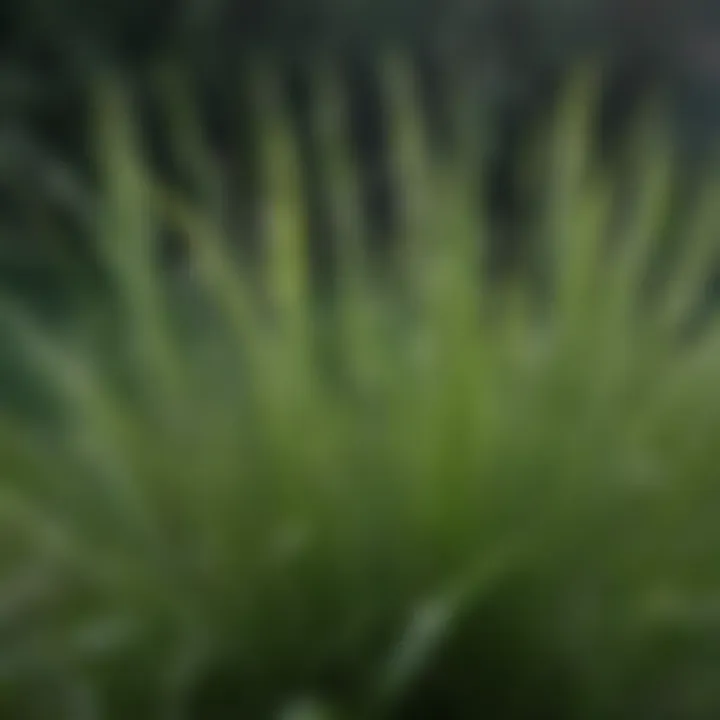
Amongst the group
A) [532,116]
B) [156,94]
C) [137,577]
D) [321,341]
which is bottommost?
[137,577]

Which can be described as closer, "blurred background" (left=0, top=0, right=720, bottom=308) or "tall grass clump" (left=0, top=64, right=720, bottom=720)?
"tall grass clump" (left=0, top=64, right=720, bottom=720)

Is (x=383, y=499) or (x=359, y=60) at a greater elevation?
(x=359, y=60)

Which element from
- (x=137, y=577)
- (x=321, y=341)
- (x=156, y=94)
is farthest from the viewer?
(x=156, y=94)

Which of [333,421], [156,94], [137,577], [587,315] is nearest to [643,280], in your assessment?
[587,315]

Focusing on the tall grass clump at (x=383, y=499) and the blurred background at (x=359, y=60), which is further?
the blurred background at (x=359, y=60)

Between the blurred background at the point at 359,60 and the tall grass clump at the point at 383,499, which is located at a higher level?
the blurred background at the point at 359,60

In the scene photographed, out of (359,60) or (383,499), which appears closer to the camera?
(383,499)

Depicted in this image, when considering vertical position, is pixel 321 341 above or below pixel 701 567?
above

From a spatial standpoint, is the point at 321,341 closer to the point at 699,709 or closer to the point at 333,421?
the point at 333,421
